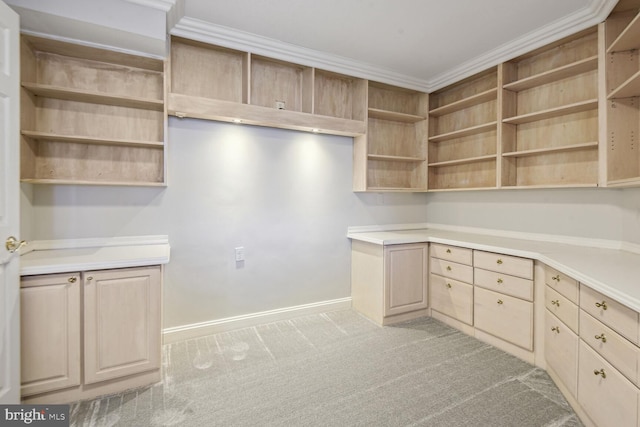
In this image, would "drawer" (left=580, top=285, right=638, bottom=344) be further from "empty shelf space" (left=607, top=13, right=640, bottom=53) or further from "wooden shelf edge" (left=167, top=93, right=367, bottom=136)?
"wooden shelf edge" (left=167, top=93, right=367, bottom=136)

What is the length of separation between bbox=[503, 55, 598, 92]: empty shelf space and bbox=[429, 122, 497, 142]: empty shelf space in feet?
1.20

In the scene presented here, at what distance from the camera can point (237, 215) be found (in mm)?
2977

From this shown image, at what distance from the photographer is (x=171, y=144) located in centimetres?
267

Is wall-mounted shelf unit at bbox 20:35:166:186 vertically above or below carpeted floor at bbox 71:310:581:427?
above

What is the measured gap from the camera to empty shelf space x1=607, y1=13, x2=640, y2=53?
1877 millimetres

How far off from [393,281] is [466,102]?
6.75ft

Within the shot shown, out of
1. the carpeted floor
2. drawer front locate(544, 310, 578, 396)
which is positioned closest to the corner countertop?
the carpeted floor

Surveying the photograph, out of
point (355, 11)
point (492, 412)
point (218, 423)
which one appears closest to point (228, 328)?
point (218, 423)

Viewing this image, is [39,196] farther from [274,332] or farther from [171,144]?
[274,332]

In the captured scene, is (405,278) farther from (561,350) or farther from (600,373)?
(600,373)

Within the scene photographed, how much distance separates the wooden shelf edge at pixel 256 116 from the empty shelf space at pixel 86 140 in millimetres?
344

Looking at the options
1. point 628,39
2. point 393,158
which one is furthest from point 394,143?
point 628,39

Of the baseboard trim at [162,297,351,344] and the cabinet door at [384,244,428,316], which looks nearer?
the baseboard trim at [162,297,351,344]

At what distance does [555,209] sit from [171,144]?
3410mm
